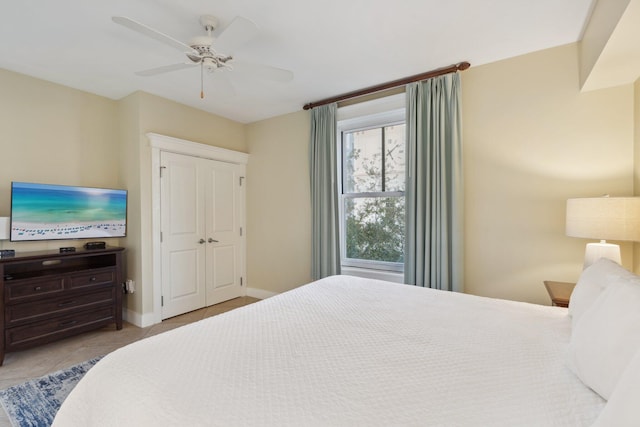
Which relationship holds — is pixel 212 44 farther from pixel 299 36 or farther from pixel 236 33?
pixel 299 36

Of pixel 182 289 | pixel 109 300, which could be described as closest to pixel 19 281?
pixel 109 300

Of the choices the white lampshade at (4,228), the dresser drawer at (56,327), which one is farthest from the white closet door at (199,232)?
the white lampshade at (4,228)

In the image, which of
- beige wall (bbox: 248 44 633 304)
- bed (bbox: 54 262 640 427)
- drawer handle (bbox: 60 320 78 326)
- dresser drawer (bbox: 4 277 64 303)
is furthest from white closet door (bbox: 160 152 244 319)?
beige wall (bbox: 248 44 633 304)

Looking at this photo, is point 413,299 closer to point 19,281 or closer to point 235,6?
point 235,6

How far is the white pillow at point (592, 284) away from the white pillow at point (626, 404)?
63cm

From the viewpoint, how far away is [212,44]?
1905mm

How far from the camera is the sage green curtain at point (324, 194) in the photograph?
3.39 m

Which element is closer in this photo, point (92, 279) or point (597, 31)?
point (597, 31)

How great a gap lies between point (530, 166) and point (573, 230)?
0.72m

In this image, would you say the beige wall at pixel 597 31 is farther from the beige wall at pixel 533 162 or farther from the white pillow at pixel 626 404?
the white pillow at pixel 626 404

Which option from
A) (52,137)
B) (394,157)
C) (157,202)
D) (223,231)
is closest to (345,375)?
(394,157)

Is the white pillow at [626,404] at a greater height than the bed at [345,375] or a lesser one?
greater

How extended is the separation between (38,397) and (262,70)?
108 inches

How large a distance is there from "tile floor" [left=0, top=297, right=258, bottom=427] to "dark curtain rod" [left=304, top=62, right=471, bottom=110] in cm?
300
